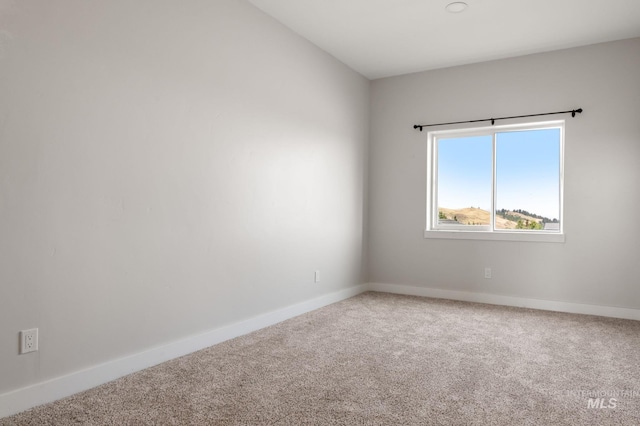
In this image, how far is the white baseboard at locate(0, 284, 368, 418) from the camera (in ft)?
6.62

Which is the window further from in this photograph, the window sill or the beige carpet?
the beige carpet

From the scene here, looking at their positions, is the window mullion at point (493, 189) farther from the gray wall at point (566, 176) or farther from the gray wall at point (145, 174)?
the gray wall at point (145, 174)

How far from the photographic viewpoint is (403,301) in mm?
4648

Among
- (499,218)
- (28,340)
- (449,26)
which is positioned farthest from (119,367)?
(499,218)

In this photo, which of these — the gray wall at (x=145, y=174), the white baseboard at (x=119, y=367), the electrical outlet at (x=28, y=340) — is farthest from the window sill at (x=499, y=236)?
the electrical outlet at (x=28, y=340)

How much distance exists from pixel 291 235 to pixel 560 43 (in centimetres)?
318

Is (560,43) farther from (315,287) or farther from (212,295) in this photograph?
(212,295)

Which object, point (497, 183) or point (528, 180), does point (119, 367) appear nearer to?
point (497, 183)

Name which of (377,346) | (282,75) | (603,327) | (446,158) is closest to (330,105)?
(282,75)

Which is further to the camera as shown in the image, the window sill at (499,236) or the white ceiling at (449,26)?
the window sill at (499,236)

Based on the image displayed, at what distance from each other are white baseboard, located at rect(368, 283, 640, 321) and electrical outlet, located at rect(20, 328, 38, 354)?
3.80 metres

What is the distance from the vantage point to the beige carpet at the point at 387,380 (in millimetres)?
1995

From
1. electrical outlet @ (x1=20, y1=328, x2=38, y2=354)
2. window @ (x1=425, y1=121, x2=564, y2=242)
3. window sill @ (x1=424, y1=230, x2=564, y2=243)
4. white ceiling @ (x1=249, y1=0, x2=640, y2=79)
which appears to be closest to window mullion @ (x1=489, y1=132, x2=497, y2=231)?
window @ (x1=425, y1=121, x2=564, y2=242)

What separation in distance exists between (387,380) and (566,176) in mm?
3074
